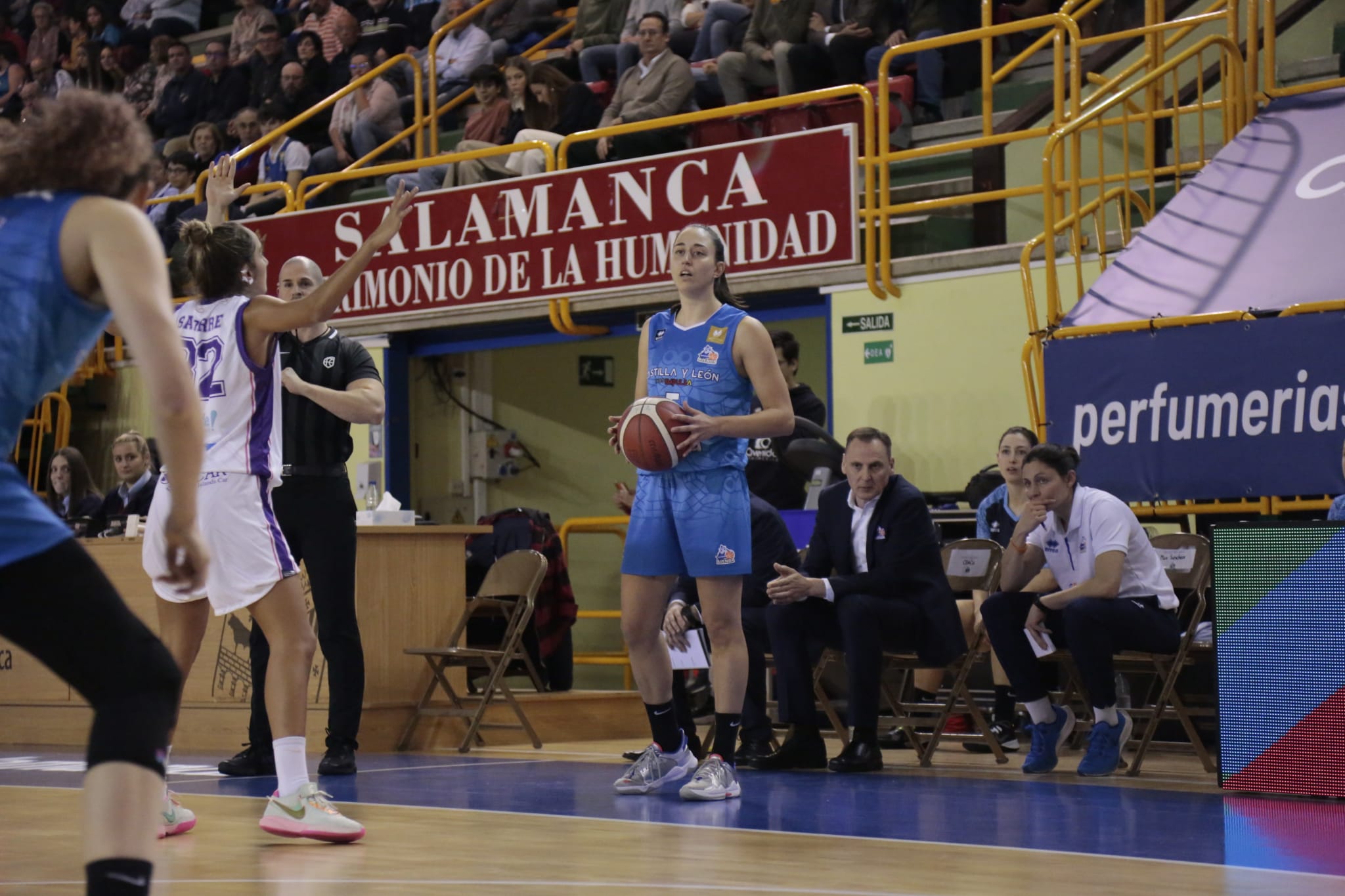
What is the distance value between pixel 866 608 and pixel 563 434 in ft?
25.6

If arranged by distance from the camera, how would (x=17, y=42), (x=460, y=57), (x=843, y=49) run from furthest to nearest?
(x=17, y=42) → (x=460, y=57) → (x=843, y=49)

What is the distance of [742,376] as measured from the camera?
6.06 meters

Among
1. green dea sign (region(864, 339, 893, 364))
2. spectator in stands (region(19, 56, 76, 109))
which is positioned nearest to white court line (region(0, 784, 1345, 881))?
green dea sign (region(864, 339, 893, 364))

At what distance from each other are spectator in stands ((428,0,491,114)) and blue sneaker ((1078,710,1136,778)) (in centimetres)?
941

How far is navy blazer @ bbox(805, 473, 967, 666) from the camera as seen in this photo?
23.8 feet

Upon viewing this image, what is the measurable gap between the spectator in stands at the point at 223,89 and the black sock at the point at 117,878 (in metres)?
14.4

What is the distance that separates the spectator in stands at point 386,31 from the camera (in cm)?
1559

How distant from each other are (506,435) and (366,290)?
6.20 ft

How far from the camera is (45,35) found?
19422 millimetres

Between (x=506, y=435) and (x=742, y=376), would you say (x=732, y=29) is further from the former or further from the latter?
(x=742, y=376)

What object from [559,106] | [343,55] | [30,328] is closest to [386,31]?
[343,55]

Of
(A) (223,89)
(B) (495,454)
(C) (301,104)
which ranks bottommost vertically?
(B) (495,454)

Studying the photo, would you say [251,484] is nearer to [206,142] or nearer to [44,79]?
[206,142]

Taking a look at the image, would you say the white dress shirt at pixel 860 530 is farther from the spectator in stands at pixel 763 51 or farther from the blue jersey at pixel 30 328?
the spectator in stands at pixel 763 51
